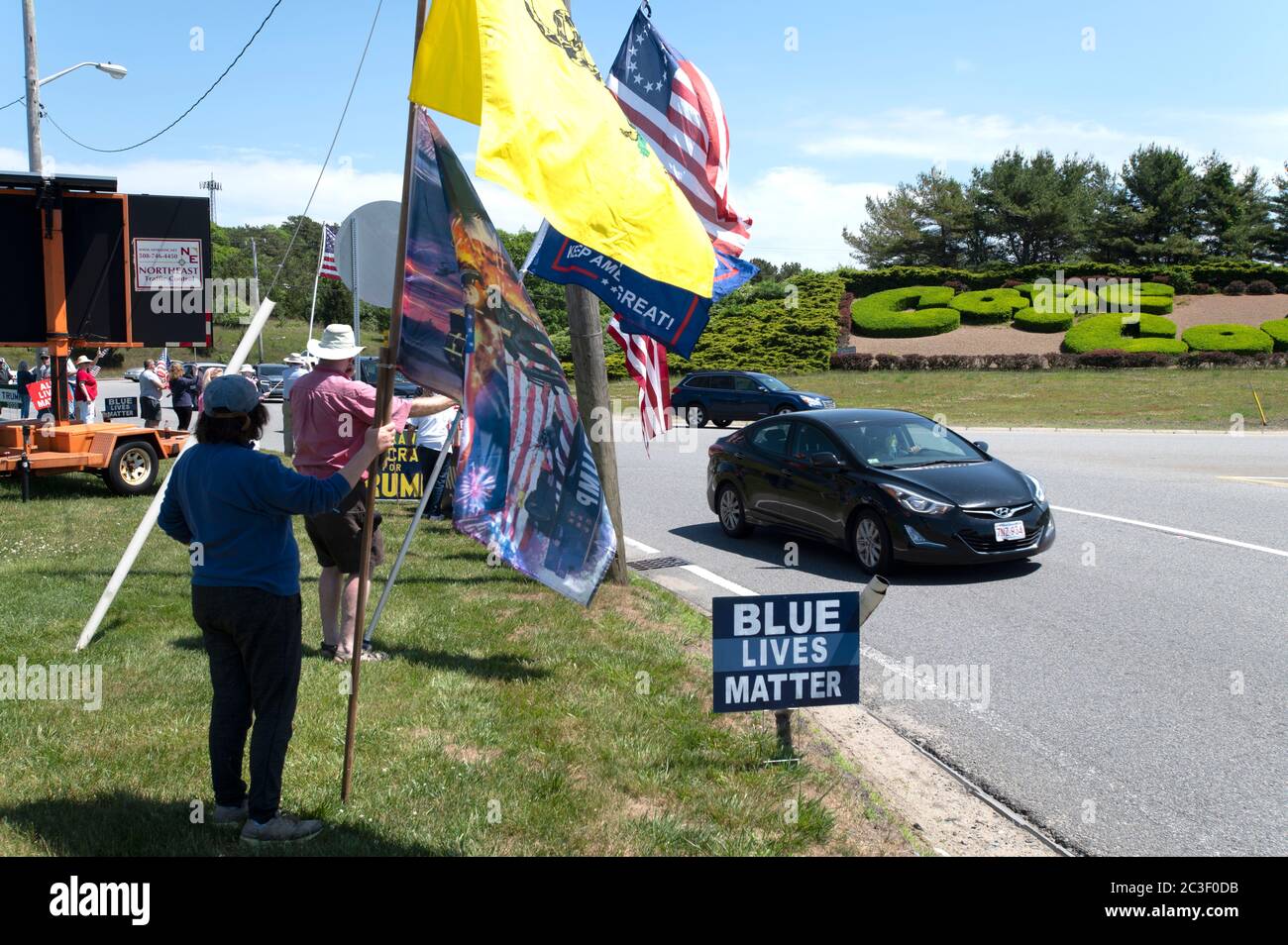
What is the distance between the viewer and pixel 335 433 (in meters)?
6.12

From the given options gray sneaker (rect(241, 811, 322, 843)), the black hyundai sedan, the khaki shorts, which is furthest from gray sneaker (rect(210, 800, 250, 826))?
the black hyundai sedan

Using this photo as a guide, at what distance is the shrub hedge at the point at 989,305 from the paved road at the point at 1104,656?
3520 centimetres

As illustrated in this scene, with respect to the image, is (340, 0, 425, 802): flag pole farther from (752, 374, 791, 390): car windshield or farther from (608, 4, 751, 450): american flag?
(752, 374, 791, 390): car windshield

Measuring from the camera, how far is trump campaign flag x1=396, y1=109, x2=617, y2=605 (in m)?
4.62

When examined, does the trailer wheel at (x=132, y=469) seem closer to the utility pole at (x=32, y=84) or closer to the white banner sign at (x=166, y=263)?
the white banner sign at (x=166, y=263)

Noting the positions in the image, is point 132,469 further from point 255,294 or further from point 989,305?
point 989,305

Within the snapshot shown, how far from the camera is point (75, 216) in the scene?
13609 millimetres

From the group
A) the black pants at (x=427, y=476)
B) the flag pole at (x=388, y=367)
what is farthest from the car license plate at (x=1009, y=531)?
the flag pole at (x=388, y=367)

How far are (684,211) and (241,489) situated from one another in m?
1.96

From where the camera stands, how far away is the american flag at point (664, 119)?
9.66 m

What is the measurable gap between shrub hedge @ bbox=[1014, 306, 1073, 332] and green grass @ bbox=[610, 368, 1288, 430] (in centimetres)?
574

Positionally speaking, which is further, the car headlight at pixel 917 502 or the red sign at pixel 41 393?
the red sign at pixel 41 393

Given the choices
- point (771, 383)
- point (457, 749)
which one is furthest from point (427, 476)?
point (771, 383)

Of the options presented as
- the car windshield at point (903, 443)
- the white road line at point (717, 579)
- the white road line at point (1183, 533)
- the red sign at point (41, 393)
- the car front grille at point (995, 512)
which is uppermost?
the red sign at point (41, 393)
